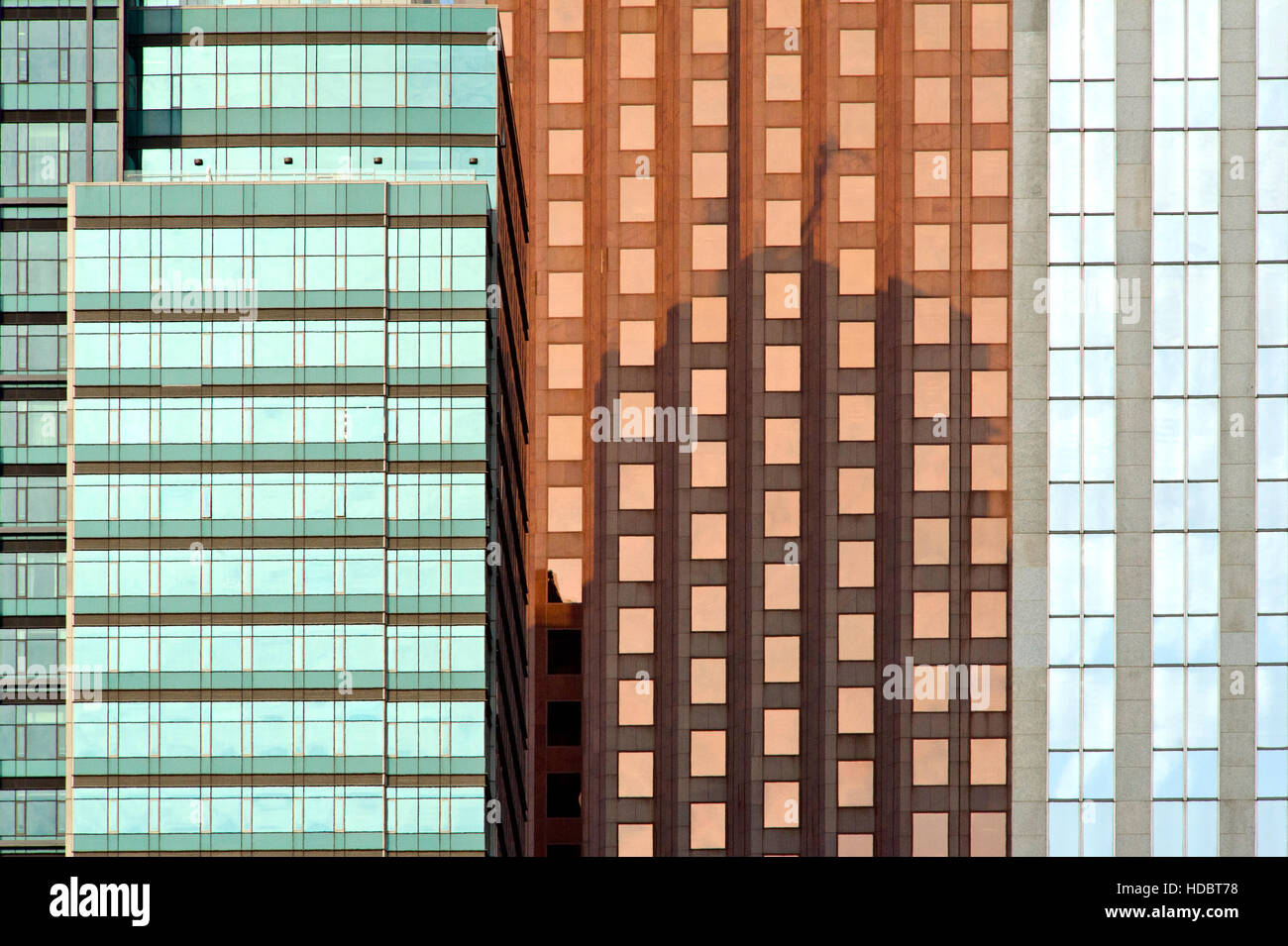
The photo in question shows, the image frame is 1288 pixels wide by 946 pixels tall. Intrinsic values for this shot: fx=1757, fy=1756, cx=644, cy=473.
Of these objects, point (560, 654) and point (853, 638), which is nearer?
point (560, 654)

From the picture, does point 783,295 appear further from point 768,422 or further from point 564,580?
point 564,580

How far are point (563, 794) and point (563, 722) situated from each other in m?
4.70

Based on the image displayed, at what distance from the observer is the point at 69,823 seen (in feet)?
264

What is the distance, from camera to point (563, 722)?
116000 mm

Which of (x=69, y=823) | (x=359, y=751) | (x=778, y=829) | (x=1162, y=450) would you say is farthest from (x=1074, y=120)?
(x=69, y=823)

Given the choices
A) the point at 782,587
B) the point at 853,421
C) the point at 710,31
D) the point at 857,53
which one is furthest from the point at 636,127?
the point at 782,587

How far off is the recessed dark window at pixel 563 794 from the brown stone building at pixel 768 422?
15cm

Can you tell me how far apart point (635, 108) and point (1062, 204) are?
1190 inches

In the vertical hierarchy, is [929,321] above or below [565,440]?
above

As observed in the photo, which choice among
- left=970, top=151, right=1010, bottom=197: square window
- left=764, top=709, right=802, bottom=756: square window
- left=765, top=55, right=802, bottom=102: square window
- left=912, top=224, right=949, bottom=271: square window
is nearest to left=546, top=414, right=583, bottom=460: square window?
left=764, top=709, right=802, bottom=756: square window
